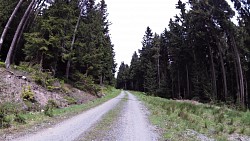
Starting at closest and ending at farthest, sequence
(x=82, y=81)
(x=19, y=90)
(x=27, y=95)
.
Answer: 1. (x=27, y=95)
2. (x=19, y=90)
3. (x=82, y=81)

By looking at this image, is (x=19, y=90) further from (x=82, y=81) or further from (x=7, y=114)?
(x=82, y=81)

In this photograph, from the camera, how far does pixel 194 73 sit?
51.3m

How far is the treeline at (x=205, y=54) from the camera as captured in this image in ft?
107

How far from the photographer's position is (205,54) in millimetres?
51281

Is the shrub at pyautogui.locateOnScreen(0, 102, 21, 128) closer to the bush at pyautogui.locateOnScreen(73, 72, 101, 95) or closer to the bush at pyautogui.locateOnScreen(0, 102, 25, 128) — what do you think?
the bush at pyautogui.locateOnScreen(0, 102, 25, 128)

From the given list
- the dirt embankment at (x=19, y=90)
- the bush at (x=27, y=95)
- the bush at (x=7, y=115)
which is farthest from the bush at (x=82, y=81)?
the bush at (x=7, y=115)

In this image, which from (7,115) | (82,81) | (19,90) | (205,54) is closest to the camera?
(7,115)

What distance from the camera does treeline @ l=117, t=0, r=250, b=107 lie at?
32750 millimetres

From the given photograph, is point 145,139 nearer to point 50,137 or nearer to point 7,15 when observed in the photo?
point 50,137

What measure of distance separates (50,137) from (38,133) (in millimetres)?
1120

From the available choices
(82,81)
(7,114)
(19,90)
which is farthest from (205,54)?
(7,114)

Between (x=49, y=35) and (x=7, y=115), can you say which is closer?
(x=7, y=115)

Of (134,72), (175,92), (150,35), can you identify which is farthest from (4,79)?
(134,72)

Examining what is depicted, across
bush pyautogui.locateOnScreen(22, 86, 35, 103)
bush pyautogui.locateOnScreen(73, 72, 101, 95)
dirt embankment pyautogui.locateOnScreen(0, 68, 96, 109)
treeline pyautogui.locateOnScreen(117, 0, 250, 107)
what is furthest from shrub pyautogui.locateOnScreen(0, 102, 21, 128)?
treeline pyautogui.locateOnScreen(117, 0, 250, 107)
